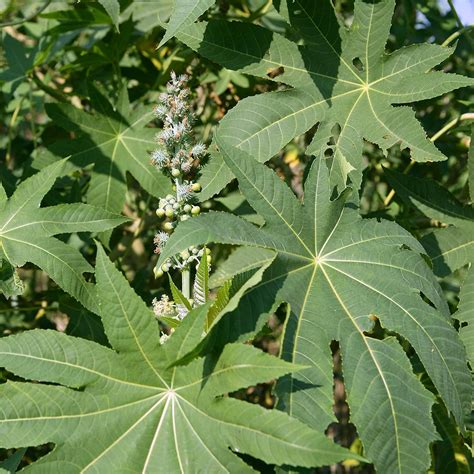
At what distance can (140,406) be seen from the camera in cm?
177

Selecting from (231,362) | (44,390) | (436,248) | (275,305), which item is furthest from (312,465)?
(436,248)

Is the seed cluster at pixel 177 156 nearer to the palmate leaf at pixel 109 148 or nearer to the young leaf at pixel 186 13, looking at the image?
the young leaf at pixel 186 13

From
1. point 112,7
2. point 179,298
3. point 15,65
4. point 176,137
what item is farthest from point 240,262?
point 15,65

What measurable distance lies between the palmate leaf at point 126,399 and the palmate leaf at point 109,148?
0.82 metres

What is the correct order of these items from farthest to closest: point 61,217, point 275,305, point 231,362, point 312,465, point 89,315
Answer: point 89,315 → point 61,217 → point 275,305 → point 231,362 → point 312,465

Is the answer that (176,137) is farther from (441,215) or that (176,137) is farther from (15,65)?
(15,65)

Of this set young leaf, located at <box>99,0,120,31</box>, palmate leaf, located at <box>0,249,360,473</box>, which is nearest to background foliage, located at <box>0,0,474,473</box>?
young leaf, located at <box>99,0,120,31</box>

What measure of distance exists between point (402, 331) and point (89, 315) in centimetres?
120

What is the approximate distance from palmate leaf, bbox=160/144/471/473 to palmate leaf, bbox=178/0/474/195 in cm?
22

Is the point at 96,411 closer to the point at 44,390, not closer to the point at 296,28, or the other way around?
the point at 44,390

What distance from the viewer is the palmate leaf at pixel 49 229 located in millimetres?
2080

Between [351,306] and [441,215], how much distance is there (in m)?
0.65

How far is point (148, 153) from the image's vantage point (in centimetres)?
267

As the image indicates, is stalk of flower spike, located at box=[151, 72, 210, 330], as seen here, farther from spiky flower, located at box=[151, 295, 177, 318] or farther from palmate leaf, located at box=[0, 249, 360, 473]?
palmate leaf, located at box=[0, 249, 360, 473]
